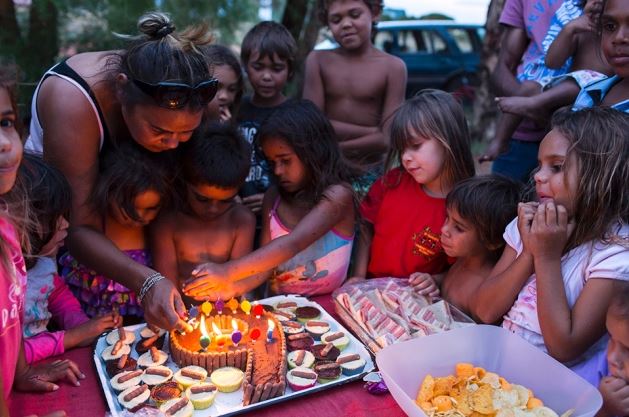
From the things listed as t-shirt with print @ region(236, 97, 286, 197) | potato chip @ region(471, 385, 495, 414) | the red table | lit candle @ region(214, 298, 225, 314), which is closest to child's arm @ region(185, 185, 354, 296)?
lit candle @ region(214, 298, 225, 314)

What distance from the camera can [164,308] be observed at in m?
2.05

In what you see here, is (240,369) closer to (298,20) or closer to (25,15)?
(298,20)

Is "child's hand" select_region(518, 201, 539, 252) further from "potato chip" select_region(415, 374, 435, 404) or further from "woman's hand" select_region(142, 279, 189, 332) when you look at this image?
"woman's hand" select_region(142, 279, 189, 332)

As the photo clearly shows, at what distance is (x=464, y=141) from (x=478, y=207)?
0.49 metres

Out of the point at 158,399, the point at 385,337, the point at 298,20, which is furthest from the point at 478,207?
the point at 298,20

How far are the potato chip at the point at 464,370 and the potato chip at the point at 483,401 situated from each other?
12 cm

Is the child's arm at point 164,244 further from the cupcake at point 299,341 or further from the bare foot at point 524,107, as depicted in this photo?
the bare foot at point 524,107

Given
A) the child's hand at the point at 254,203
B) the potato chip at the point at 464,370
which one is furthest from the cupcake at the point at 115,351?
the child's hand at the point at 254,203

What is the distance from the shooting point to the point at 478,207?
229 centimetres

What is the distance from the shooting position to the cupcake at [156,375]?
1842 millimetres

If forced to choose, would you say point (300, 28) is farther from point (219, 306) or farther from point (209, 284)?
point (219, 306)

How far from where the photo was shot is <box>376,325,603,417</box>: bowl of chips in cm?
165

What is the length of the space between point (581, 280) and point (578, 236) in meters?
0.15

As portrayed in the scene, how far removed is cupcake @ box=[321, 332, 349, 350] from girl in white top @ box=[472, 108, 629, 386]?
0.65 meters
